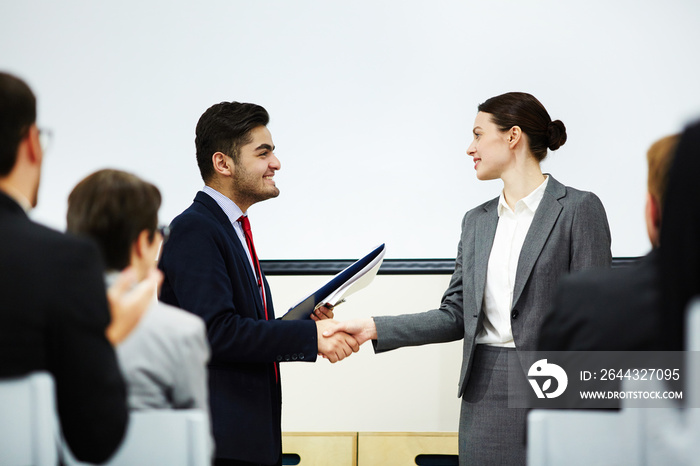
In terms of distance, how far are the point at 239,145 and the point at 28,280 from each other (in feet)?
3.69

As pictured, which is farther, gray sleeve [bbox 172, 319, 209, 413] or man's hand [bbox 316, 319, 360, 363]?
man's hand [bbox 316, 319, 360, 363]

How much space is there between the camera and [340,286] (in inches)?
73.1

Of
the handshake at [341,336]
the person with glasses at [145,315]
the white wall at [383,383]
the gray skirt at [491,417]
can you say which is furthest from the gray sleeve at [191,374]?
the white wall at [383,383]

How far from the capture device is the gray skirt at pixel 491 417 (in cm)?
199

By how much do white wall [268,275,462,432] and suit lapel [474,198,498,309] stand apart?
72 cm

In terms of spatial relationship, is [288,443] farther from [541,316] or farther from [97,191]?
[97,191]

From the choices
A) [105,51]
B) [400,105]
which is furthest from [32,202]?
[400,105]

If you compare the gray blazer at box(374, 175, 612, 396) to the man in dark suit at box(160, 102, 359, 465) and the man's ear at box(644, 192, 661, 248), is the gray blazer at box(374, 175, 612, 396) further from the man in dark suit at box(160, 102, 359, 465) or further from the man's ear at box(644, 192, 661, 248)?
the man's ear at box(644, 192, 661, 248)

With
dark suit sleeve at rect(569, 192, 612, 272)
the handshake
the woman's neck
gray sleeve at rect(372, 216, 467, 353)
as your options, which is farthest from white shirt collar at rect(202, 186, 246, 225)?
dark suit sleeve at rect(569, 192, 612, 272)

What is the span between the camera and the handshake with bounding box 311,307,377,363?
80.9 inches

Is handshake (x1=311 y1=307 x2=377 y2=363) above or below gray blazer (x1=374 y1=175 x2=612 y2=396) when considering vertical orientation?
below

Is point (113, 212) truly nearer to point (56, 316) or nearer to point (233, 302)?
point (56, 316)

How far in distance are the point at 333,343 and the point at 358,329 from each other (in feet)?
0.43

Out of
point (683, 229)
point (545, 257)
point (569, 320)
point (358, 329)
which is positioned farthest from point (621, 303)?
point (358, 329)
